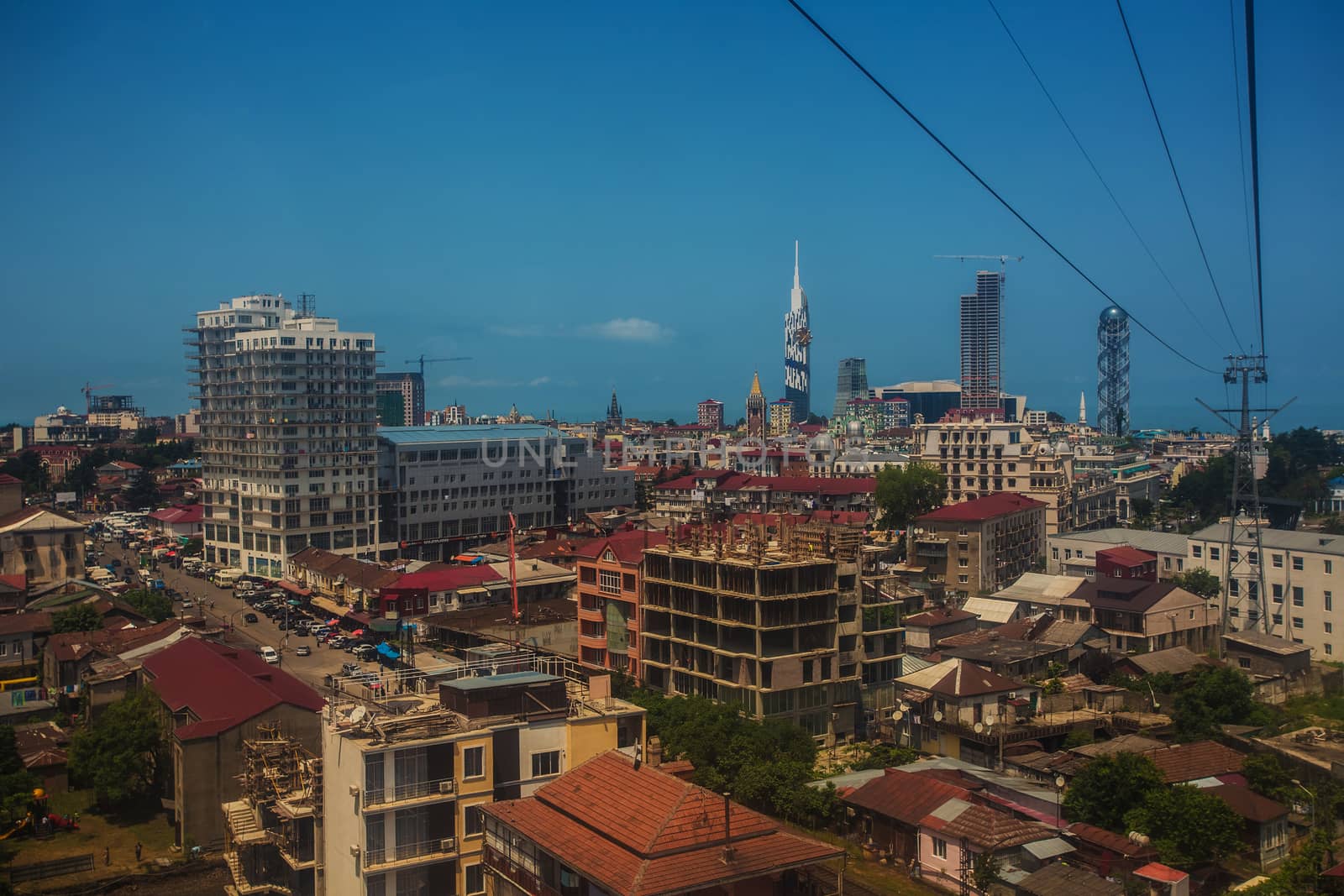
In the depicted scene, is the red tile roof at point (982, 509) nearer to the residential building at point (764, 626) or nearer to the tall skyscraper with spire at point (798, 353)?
the residential building at point (764, 626)

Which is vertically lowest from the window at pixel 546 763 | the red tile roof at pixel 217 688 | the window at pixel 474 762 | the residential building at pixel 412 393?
the red tile roof at pixel 217 688

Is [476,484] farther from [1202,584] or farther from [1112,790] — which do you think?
[1112,790]

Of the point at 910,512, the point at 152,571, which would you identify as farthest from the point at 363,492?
the point at 910,512

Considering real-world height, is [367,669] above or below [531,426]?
below

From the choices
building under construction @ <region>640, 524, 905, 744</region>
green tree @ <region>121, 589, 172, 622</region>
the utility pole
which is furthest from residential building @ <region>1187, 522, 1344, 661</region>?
green tree @ <region>121, 589, 172, 622</region>

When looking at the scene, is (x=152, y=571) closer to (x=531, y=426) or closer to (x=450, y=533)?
(x=450, y=533)

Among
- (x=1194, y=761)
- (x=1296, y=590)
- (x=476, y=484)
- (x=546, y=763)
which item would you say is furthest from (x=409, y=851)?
(x=476, y=484)

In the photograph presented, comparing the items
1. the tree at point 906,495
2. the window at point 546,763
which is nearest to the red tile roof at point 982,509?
the tree at point 906,495
